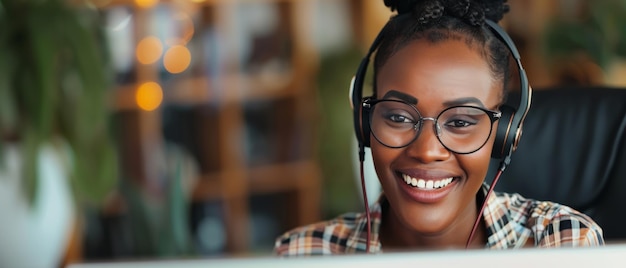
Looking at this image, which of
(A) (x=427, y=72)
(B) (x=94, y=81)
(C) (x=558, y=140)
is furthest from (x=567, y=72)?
(B) (x=94, y=81)

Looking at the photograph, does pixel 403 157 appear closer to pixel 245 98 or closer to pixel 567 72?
pixel 567 72

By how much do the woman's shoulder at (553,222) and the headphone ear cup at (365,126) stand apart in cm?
13

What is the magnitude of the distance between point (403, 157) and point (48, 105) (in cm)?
105

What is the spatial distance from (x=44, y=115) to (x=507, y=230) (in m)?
1.14

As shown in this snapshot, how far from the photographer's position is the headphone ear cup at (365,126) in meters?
0.71

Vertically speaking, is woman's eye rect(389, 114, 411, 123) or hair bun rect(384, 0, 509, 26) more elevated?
hair bun rect(384, 0, 509, 26)

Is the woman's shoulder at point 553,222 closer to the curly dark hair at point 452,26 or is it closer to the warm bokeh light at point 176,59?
the curly dark hair at point 452,26

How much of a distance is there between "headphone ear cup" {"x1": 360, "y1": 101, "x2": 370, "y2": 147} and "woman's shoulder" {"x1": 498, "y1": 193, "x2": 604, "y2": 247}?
0.13 m

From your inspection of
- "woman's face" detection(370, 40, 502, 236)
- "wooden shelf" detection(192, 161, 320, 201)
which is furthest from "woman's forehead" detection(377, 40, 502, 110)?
"wooden shelf" detection(192, 161, 320, 201)

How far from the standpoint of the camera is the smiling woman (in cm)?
66

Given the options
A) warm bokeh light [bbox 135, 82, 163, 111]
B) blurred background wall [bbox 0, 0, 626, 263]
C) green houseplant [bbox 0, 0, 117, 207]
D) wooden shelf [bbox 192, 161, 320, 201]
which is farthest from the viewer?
warm bokeh light [bbox 135, 82, 163, 111]

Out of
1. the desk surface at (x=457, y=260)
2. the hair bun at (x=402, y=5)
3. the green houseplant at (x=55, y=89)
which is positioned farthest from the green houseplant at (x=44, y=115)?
the desk surface at (x=457, y=260)

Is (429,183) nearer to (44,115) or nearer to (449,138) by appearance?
(449,138)

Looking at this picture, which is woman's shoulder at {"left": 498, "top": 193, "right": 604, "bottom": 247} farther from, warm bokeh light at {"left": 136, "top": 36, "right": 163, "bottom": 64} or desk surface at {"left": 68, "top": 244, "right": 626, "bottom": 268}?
warm bokeh light at {"left": 136, "top": 36, "right": 163, "bottom": 64}
